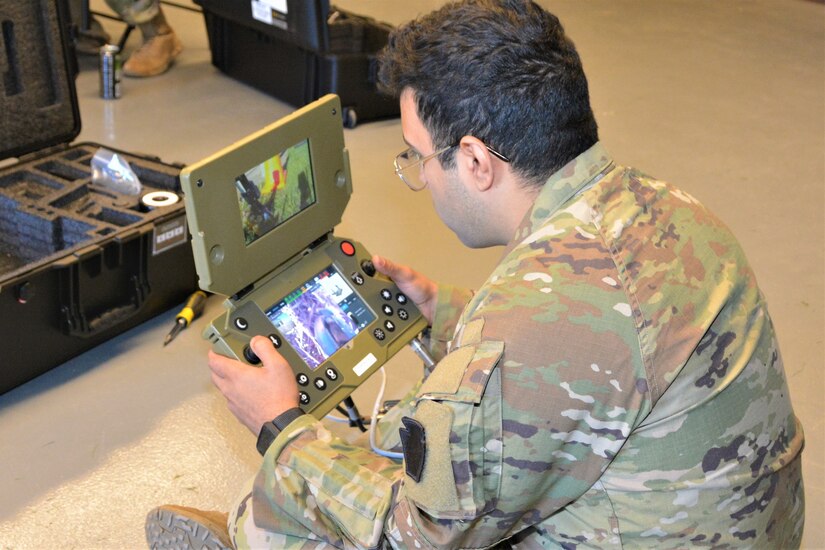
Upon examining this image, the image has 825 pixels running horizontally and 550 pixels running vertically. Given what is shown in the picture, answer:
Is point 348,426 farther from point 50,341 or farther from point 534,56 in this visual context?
point 534,56

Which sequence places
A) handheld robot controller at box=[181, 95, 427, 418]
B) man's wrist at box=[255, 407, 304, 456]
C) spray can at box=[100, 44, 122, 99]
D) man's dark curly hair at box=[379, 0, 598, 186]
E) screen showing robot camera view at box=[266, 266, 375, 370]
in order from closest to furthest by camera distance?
1. man's dark curly hair at box=[379, 0, 598, 186]
2. man's wrist at box=[255, 407, 304, 456]
3. handheld robot controller at box=[181, 95, 427, 418]
4. screen showing robot camera view at box=[266, 266, 375, 370]
5. spray can at box=[100, 44, 122, 99]

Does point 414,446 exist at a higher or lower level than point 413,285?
higher

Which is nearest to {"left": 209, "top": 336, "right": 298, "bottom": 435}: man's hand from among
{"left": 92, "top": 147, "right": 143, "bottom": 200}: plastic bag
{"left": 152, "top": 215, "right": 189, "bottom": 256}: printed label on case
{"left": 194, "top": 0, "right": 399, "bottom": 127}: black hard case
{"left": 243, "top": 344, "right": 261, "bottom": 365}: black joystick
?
{"left": 243, "top": 344, "right": 261, "bottom": 365}: black joystick

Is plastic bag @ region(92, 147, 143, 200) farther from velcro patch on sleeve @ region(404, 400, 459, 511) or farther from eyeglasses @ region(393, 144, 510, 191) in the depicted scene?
velcro patch on sleeve @ region(404, 400, 459, 511)

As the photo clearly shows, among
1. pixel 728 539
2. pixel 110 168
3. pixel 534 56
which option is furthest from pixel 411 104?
pixel 110 168

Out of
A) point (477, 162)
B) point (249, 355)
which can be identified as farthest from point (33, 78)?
point (477, 162)

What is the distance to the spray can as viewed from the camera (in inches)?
142

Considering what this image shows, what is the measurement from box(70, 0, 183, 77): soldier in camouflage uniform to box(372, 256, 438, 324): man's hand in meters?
2.46

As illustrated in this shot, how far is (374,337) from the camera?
1.70 meters

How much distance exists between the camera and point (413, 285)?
1774 mm

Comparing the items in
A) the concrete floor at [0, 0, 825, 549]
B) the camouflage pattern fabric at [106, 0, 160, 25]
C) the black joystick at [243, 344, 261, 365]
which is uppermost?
the black joystick at [243, 344, 261, 365]

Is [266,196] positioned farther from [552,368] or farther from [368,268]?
[552,368]

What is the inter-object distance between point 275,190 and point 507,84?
48 centimetres

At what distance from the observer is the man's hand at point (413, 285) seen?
175cm
